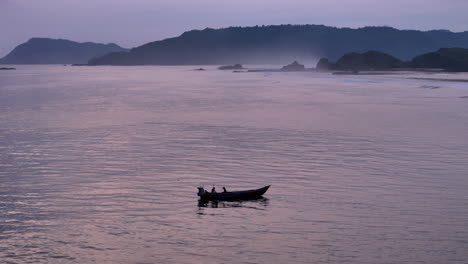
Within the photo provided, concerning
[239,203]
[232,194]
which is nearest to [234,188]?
[232,194]

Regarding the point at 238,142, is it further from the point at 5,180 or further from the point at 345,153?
the point at 5,180

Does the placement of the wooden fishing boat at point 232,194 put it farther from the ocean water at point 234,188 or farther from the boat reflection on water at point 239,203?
the ocean water at point 234,188

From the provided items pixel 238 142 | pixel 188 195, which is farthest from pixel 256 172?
pixel 238 142

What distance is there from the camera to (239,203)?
1453 inches

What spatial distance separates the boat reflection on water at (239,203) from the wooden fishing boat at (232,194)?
0.26 metres

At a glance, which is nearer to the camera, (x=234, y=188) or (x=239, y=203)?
(x=239, y=203)

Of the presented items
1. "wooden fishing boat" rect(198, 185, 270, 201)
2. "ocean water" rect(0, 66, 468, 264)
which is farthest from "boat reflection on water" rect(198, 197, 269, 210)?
"wooden fishing boat" rect(198, 185, 270, 201)

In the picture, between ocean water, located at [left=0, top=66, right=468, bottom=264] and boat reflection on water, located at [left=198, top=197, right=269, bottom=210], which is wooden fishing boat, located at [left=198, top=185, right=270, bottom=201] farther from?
ocean water, located at [left=0, top=66, right=468, bottom=264]

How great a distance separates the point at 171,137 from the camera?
214 ft

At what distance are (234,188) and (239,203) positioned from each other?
348 cm

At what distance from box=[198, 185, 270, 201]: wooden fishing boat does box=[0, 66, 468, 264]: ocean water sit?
55cm

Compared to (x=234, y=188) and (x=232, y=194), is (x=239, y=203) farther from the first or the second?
(x=234, y=188)

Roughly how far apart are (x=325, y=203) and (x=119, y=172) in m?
17.7

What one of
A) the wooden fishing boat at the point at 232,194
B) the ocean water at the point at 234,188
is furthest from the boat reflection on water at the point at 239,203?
the wooden fishing boat at the point at 232,194
